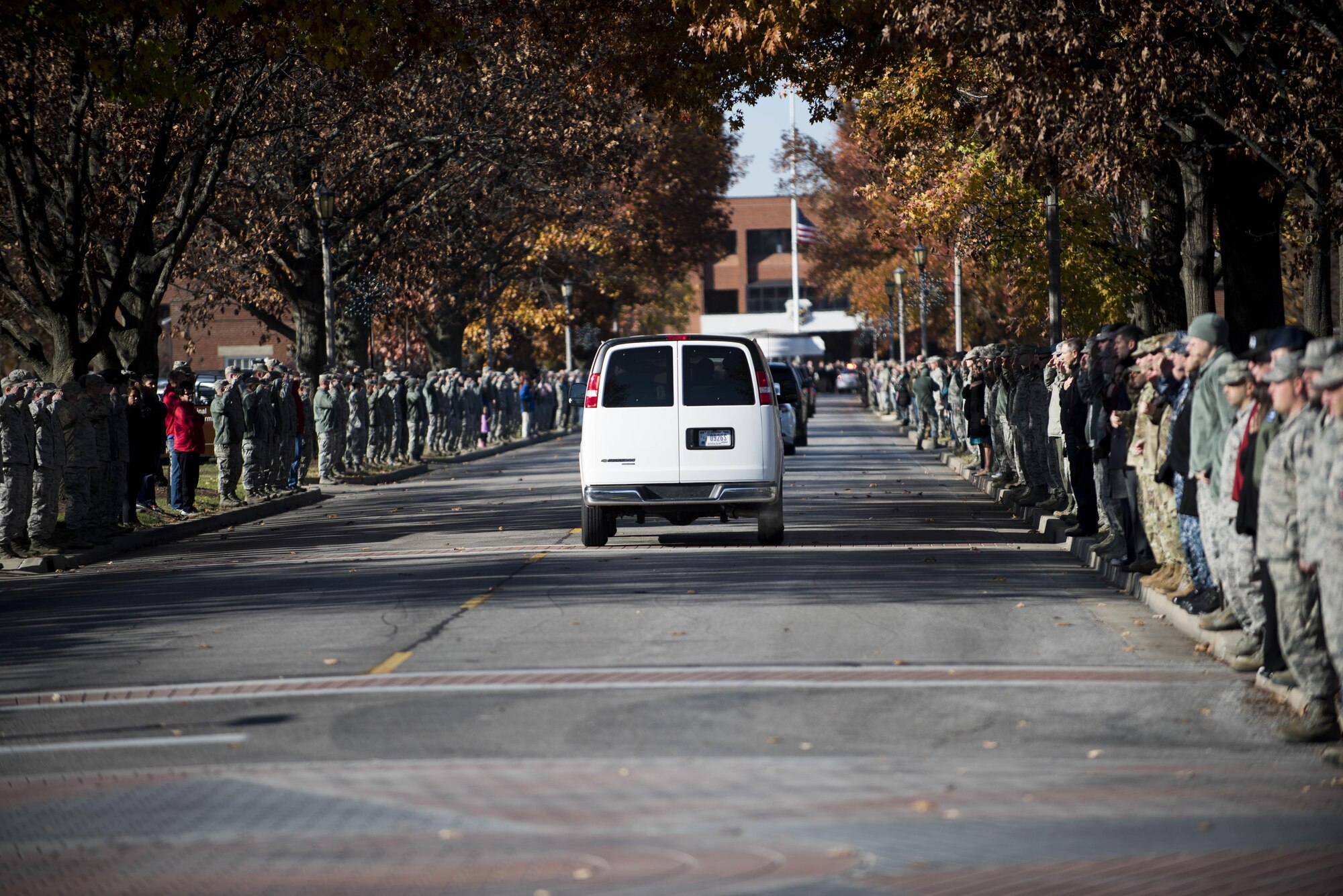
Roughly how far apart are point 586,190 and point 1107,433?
3301 cm

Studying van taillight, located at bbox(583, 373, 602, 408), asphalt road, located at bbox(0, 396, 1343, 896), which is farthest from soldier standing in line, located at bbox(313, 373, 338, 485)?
asphalt road, located at bbox(0, 396, 1343, 896)

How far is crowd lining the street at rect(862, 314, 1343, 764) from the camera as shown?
8430 mm

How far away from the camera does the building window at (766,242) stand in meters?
145

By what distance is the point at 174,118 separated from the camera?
87.9 feet

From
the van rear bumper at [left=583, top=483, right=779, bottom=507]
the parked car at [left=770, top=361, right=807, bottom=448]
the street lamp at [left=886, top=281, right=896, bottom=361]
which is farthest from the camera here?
the street lamp at [left=886, top=281, right=896, bottom=361]

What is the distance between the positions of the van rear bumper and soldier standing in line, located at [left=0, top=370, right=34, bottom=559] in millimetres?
6013

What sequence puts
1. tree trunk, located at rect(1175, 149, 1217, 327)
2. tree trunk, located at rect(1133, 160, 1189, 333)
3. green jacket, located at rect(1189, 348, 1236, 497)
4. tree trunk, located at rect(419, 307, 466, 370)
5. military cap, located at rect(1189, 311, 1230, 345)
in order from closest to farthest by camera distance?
1. green jacket, located at rect(1189, 348, 1236, 497)
2. military cap, located at rect(1189, 311, 1230, 345)
3. tree trunk, located at rect(1175, 149, 1217, 327)
4. tree trunk, located at rect(1133, 160, 1189, 333)
5. tree trunk, located at rect(419, 307, 466, 370)

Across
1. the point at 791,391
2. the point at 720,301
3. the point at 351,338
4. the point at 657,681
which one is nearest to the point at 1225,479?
the point at 657,681

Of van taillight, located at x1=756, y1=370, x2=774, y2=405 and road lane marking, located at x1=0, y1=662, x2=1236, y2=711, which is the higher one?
van taillight, located at x1=756, y1=370, x2=774, y2=405

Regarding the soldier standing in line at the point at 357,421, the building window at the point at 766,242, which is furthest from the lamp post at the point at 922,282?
the building window at the point at 766,242

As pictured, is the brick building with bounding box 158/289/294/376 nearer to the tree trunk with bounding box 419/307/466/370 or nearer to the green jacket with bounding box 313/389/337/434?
the tree trunk with bounding box 419/307/466/370

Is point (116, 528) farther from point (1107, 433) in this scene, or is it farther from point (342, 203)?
point (342, 203)

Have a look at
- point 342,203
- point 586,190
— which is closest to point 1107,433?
point 342,203

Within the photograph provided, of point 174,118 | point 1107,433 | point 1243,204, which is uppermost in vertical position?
point 174,118
